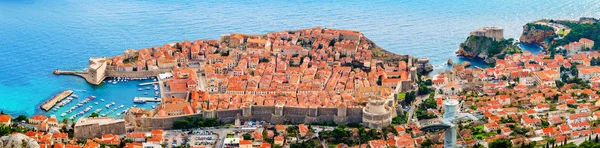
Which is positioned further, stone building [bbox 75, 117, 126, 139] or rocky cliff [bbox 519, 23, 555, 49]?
rocky cliff [bbox 519, 23, 555, 49]

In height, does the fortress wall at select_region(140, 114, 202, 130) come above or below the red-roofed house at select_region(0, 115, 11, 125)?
below

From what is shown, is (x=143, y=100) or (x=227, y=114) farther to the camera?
(x=143, y=100)

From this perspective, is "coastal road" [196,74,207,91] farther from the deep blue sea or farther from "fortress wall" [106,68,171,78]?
the deep blue sea

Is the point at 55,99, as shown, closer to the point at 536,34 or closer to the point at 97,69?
the point at 97,69

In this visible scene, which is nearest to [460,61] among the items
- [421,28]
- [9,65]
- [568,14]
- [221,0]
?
[421,28]

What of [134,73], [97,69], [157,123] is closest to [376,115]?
[157,123]

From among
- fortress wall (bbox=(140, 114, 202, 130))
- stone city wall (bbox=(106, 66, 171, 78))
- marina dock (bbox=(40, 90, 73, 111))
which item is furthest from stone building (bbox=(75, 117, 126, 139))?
stone city wall (bbox=(106, 66, 171, 78))
